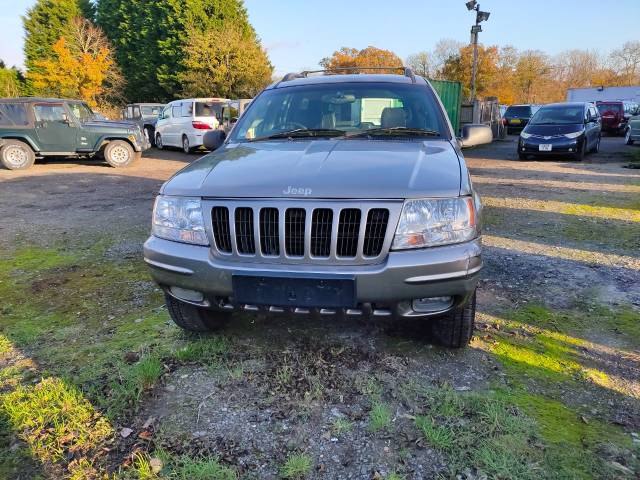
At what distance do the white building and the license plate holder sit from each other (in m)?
39.0

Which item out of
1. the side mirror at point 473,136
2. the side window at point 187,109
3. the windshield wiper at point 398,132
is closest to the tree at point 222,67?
the side window at point 187,109

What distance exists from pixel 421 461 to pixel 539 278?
2835 mm

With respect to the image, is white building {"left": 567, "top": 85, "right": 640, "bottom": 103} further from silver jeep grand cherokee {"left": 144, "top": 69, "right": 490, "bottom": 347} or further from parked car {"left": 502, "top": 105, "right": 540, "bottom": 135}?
silver jeep grand cherokee {"left": 144, "top": 69, "right": 490, "bottom": 347}

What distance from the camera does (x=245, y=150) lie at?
3.27 meters

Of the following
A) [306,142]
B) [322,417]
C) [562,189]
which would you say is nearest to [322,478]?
[322,417]

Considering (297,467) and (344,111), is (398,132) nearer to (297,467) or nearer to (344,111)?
(344,111)

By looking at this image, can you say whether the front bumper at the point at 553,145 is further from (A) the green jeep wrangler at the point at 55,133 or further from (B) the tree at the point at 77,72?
(B) the tree at the point at 77,72

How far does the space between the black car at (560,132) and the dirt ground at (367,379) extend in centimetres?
842

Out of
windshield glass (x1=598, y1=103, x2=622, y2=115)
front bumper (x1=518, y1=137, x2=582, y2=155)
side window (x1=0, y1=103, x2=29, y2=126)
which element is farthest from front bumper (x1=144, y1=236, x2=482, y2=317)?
windshield glass (x1=598, y1=103, x2=622, y2=115)

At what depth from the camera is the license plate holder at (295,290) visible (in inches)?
93.2

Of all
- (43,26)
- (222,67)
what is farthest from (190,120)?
(43,26)

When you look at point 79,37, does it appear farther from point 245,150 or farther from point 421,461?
point 421,461

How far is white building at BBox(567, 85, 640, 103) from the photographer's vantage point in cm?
3450

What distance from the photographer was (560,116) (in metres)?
13.2
